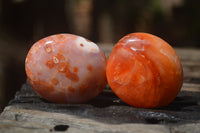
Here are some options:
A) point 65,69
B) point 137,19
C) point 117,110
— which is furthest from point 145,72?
point 137,19

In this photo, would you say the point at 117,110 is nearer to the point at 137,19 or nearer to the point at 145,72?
the point at 145,72

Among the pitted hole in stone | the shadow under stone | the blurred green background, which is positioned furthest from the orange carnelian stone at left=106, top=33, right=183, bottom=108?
the blurred green background

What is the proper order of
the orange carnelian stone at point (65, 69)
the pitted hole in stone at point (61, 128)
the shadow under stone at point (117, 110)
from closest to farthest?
the pitted hole in stone at point (61, 128), the shadow under stone at point (117, 110), the orange carnelian stone at point (65, 69)

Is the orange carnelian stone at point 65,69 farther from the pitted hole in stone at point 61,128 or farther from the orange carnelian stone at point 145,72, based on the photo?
the pitted hole in stone at point 61,128

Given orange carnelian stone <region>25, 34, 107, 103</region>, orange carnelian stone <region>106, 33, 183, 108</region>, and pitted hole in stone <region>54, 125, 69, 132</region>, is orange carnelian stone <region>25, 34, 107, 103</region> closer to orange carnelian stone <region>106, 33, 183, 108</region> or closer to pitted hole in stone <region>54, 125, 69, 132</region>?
orange carnelian stone <region>106, 33, 183, 108</region>

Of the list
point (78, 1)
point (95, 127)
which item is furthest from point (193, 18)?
point (95, 127)

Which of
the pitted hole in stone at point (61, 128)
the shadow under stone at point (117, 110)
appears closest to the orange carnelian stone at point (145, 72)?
the shadow under stone at point (117, 110)
